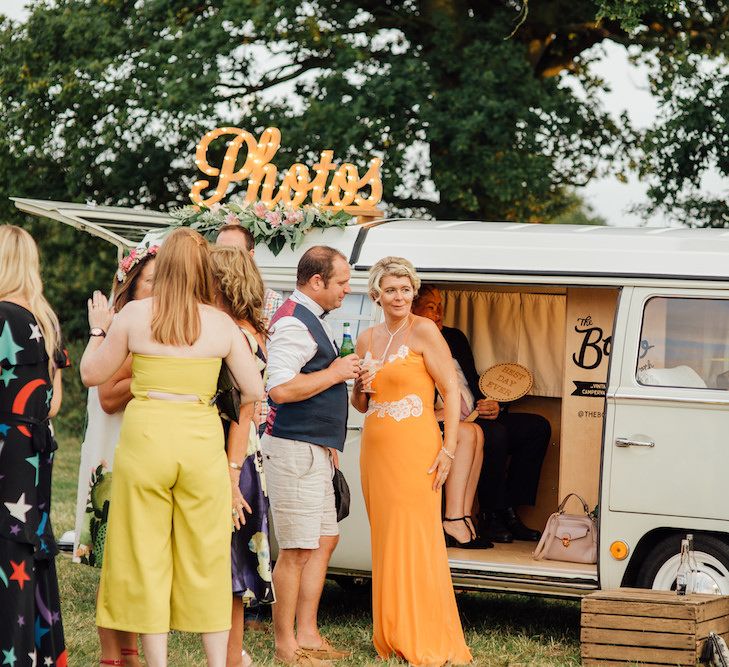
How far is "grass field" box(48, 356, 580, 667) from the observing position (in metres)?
6.82

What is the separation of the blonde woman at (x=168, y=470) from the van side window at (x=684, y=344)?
2820mm

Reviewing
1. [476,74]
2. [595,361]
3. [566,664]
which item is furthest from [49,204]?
[476,74]

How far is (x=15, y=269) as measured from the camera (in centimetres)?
520

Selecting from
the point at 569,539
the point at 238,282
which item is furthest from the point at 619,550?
the point at 238,282

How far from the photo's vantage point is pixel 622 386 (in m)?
6.96

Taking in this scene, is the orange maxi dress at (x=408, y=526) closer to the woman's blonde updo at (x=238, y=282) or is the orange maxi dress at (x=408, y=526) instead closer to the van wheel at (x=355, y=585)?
the woman's blonde updo at (x=238, y=282)

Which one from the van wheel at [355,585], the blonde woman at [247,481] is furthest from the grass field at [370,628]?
the blonde woman at [247,481]

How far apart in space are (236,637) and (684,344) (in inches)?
117

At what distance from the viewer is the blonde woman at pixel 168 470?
5.08 m

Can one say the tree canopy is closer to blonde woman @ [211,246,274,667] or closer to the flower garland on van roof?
the flower garland on van roof

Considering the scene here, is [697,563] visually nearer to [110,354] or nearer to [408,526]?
[408,526]

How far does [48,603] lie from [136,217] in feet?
13.5

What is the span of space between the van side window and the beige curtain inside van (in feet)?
7.15

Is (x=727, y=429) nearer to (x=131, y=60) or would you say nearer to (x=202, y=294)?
(x=202, y=294)
